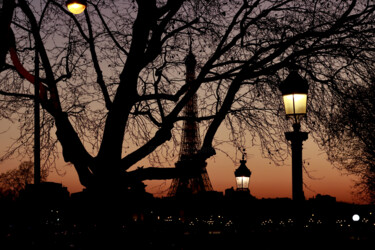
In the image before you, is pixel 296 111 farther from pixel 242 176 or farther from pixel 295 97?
pixel 242 176

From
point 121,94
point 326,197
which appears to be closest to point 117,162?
point 121,94

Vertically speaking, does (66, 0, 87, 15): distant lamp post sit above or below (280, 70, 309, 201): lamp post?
above

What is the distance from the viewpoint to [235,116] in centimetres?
1523

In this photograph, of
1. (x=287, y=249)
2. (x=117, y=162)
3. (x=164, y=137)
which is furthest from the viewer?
(x=164, y=137)

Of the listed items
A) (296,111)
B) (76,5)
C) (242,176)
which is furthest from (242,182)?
(296,111)

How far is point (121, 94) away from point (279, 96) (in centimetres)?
420

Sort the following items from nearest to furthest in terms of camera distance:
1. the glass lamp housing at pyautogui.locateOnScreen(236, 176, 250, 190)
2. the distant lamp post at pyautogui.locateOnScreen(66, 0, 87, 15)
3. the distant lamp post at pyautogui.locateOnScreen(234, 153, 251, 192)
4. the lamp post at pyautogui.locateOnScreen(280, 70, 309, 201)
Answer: the lamp post at pyautogui.locateOnScreen(280, 70, 309, 201), the distant lamp post at pyautogui.locateOnScreen(66, 0, 87, 15), the distant lamp post at pyautogui.locateOnScreen(234, 153, 251, 192), the glass lamp housing at pyautogui.locateOnScreen(236, 176, 250, 190)

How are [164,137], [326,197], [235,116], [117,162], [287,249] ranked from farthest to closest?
[326,197]
[235,116]
[164,137]
[117,162]
[287,249]

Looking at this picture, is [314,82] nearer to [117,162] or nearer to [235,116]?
[235,116]

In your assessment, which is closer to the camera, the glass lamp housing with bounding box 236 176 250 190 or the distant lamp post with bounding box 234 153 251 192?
the distant lamp post with bounding box 234 153 251 192

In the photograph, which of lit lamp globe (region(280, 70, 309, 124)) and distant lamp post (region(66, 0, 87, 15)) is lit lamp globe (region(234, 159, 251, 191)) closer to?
distant lamp post (region(66, 0, 87, 15))

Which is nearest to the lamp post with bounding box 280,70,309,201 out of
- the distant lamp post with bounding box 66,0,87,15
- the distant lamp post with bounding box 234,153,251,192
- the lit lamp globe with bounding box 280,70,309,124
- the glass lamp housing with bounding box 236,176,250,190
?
the lit lamp globe with bounding box 280,70,309,124

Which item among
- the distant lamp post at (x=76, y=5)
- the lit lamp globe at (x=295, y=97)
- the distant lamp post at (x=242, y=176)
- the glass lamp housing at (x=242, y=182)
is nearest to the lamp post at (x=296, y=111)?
the lit lamp globe at (x=295, y=97)

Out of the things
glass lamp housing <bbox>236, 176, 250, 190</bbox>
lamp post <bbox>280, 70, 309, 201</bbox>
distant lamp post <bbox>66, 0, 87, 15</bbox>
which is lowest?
glass lamp housing <bbox>236, 176, 250, 190</bbox>
